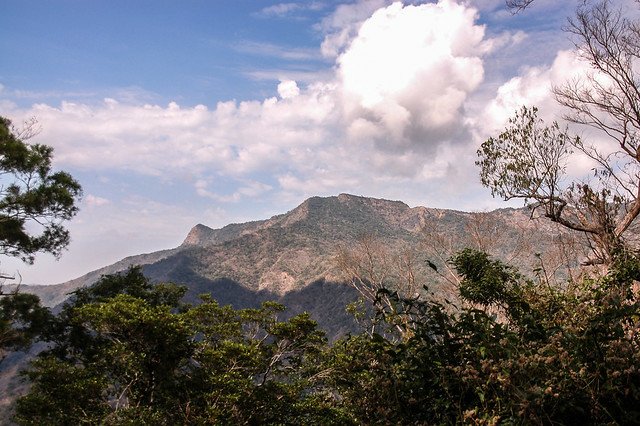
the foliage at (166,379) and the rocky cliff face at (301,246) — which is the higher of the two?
the rocky cliff face at (301,246)

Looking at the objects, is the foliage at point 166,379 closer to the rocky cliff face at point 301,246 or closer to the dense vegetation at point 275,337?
the dense vegetation at point 275,337

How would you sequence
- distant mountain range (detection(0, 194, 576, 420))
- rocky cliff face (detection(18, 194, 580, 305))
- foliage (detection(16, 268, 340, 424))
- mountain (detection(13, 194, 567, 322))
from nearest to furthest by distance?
foliage (detection(16, 268, 340, 424)), distant mountain range (detection(0, 194, 576, 420)), mountain (detection(13, 194, 567, 322)), rocky cliff face (detection(18, 194, 580, 305))

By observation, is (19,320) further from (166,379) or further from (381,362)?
(381,362)

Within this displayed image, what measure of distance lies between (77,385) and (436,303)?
1210 cm

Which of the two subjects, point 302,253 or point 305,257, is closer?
point 305,257

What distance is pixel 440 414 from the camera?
9.77 feet

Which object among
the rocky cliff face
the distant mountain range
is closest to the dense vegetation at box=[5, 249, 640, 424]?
the distant mountain range

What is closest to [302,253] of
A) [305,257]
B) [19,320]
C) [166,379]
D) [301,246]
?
[305,257]

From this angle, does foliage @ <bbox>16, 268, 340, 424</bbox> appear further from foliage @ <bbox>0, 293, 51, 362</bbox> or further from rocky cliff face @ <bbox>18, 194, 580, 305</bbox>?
rocky cliff face @ <bbox>18, 194, 580, 305</bbox>

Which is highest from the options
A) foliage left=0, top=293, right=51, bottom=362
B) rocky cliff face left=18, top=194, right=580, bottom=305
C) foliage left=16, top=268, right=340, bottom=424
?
rocky cliff face left=18, top=194, right=580, bottom=305

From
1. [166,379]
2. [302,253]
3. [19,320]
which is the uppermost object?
[302,253]

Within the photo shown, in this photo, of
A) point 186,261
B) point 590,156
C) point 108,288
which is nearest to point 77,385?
point 108,288

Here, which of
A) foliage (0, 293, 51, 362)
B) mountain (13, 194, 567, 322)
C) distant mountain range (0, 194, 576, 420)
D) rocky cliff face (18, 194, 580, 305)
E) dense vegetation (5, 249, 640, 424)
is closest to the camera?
dense vegetation (5, 249, 640, 424)

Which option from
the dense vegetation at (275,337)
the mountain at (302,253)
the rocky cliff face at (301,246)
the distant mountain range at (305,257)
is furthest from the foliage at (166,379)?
the rocky cliff face at (301,246)
